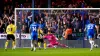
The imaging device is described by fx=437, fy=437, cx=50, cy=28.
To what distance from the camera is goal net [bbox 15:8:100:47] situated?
30.8 metres

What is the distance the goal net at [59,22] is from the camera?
1213 inches

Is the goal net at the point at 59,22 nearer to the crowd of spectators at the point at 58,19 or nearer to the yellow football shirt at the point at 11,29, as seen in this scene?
the crowd of spectators at the point at 58,19

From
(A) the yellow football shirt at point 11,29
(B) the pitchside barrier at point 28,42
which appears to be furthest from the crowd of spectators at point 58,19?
(A) the yellow football shirt at point 11,29

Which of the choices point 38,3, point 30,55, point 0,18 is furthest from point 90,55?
point 38,3

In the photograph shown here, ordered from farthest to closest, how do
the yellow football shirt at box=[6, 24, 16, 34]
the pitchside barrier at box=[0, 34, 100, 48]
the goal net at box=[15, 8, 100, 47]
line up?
the goal net at box=[15, 8, 100, 47] < the pitchside barrier at box=[0, 34, 100, 48] < the yellow football shirt at box=[6, 24, 16, 34]

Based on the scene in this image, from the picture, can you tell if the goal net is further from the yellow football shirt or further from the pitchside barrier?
the yellow football shirt

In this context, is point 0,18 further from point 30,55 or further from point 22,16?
point 30,55

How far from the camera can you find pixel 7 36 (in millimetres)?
28688

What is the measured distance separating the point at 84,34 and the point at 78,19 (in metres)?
1.15

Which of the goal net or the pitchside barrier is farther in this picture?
the goal net

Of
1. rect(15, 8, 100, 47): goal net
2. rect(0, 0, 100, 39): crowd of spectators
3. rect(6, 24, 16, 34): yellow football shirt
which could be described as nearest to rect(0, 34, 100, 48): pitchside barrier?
rect(15, 8, 100, 47): goal net

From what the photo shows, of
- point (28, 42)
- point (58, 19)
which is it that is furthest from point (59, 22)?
point (28, 42)

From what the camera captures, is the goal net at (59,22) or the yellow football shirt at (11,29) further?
the goal net at (59,22)

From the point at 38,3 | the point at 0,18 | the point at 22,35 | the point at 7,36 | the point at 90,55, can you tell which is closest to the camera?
Result: the point at 90,55
